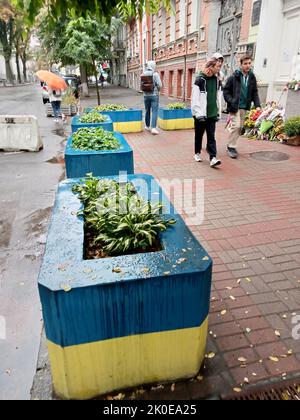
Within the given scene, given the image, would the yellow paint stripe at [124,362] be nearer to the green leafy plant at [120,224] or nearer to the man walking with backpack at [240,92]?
the green leafy plant at [120,224]

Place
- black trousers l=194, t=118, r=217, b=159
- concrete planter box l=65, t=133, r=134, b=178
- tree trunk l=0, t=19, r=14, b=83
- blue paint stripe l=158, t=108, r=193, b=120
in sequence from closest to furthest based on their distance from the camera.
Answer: concrete planter box l=65, t=133, r=134, b=178 → black trousers l=194, t=118, r=217, b=159 → blue paint stripe l=158, t=108, r=193, b=120 → tree trunk l=0, t=19, r=14, b=83

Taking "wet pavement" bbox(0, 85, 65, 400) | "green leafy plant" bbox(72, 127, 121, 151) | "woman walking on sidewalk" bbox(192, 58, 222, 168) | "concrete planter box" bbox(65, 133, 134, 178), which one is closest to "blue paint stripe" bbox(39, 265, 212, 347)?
"wet pavement" bbox(0, 85, 65, 400)

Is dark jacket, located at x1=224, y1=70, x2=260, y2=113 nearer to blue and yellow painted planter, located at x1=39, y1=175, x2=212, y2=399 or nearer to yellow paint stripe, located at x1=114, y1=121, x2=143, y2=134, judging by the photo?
yellow paint stripe, located at x1=114, y1=121, x2=143, y2=134

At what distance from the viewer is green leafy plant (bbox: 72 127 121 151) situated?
15.9ft

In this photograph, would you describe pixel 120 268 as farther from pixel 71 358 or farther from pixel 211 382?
pixel 211 382

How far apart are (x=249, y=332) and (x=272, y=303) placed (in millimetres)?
433

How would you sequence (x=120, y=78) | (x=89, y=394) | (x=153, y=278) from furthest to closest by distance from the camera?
(x=120, y=78), (x=89, y=394), (x=153, y=278)

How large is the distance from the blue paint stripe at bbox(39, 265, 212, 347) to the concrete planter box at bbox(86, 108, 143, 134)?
9139 millimetres

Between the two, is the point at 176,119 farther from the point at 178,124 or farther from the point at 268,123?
the point at 268,123

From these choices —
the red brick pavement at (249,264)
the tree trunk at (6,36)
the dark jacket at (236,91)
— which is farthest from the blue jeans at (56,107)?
the tree trunk at (6,36)

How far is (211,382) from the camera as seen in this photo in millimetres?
2143

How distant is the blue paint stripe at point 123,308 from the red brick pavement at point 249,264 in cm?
52

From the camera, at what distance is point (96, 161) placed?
14.8ft
